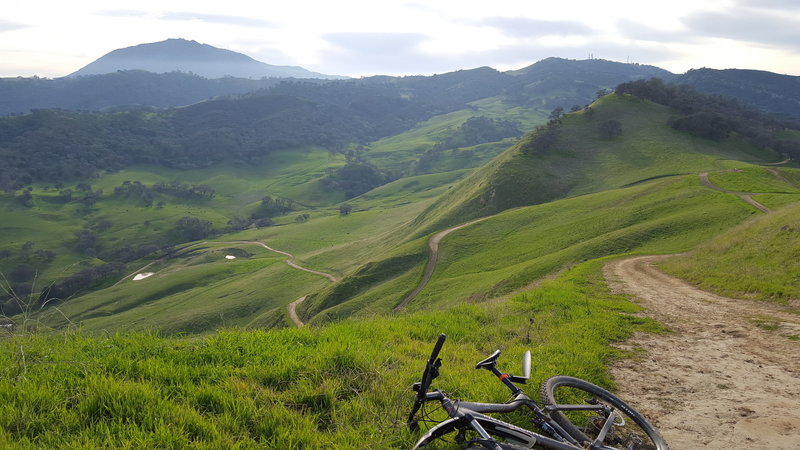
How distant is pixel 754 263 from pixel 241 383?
32.5 m

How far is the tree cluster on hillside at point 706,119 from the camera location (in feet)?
367

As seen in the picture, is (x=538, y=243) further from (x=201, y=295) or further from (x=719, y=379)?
(x=201, y=295)

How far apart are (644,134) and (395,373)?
416 feet

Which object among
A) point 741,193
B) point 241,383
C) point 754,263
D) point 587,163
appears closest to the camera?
point 241,383

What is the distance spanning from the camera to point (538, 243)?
62469 millimetres

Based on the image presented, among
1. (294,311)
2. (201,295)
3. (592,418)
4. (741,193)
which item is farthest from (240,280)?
(592,418)

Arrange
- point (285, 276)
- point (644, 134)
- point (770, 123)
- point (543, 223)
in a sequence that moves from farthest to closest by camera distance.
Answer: point (770, 123) → point (644, 134) → point (285, 276) → point (543, 223)

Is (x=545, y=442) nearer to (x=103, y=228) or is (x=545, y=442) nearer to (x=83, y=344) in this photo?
(x=83, y=344)

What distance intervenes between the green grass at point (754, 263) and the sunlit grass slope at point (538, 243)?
32.2ft

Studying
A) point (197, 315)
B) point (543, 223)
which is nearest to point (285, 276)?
point (197, 315)

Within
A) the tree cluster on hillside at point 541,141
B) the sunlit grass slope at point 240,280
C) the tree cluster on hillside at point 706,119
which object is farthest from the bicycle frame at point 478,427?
the tree cluster on hillside at point 706,119

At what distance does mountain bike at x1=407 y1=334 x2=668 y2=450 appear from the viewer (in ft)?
17.2

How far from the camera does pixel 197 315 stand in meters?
87.1

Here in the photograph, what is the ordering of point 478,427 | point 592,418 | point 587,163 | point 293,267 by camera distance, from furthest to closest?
point 587,163
point 293,267
point 592,418
point 478,427
